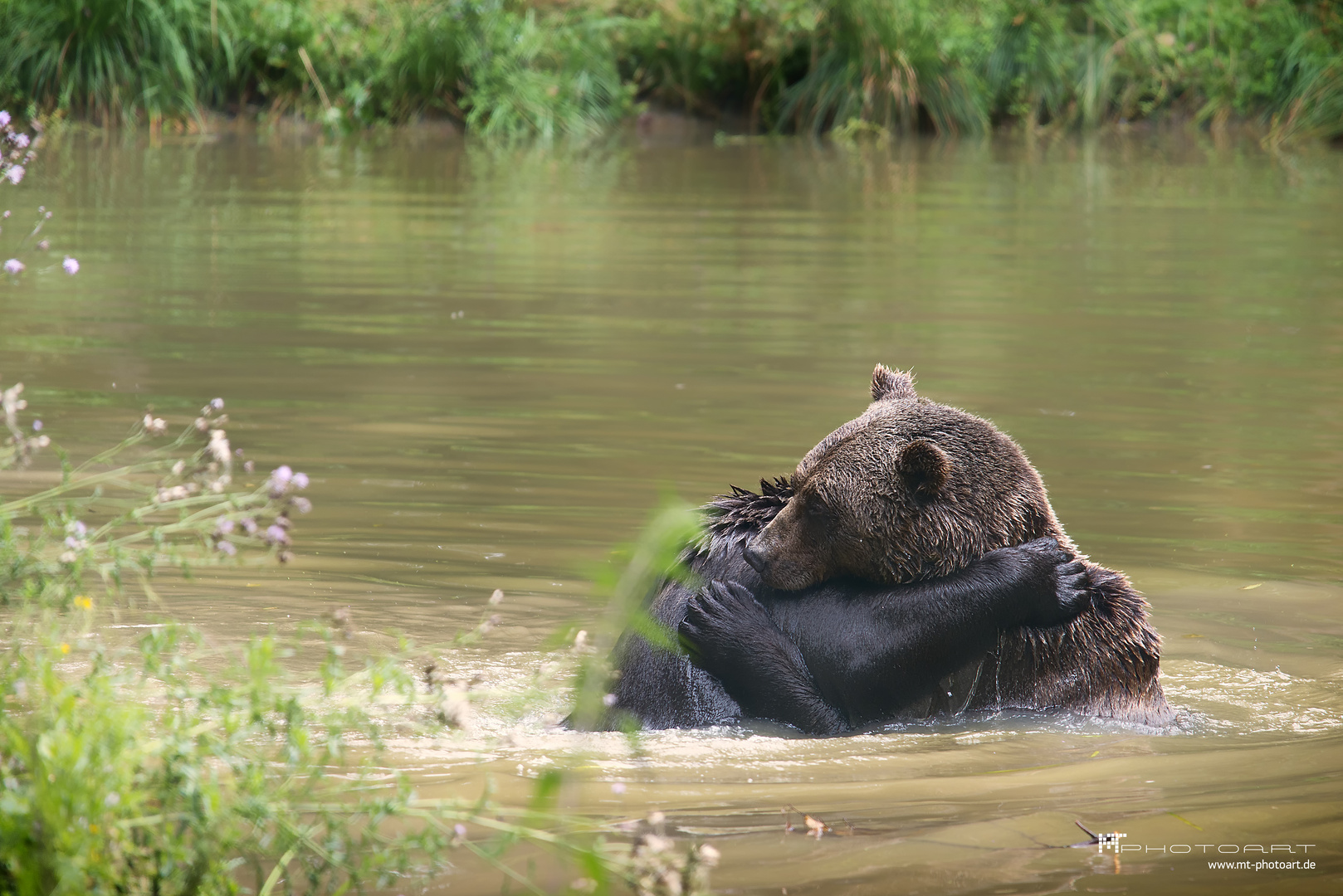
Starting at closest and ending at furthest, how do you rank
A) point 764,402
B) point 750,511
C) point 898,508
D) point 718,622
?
point 718,622
point 898,508
point 750,511
point 764,402

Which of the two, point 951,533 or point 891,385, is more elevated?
point 891,385

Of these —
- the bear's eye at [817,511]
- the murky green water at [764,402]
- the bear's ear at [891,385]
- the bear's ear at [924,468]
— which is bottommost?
the murky green water at [764,402]

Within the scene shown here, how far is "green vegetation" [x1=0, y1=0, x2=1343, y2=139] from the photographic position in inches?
859

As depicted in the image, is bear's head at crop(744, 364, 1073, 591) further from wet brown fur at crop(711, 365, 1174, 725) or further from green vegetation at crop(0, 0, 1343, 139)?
green vegetation at crop(0, 0, 1343, 139)

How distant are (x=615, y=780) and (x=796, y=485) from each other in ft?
3.73

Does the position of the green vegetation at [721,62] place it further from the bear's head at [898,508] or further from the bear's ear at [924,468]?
the bear's ear at [924,468]

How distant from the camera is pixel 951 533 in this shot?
180 inches

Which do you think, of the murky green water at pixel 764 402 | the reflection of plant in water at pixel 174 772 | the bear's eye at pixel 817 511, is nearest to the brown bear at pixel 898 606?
the bear's eye at pixel 817 511

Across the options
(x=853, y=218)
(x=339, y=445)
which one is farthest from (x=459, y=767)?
(x=853, y=218)

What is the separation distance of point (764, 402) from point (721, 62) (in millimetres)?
17111

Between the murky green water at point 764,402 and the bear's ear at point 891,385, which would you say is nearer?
the murky green water at point 764,402

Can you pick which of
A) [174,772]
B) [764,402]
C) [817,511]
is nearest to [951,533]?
[817,511]

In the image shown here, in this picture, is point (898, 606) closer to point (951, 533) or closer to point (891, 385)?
point (951, 533)

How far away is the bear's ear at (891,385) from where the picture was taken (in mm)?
4977
